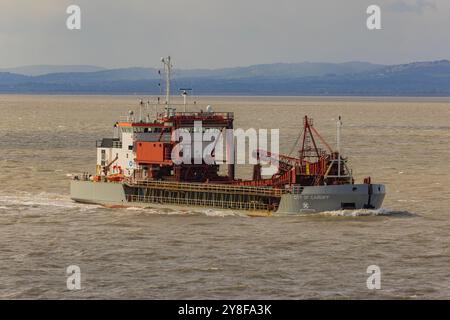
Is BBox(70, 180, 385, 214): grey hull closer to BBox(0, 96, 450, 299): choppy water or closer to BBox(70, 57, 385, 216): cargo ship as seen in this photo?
BBox(70, 57, 385, 216): cargo ship

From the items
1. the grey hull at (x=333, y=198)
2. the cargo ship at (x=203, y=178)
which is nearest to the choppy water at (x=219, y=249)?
the grey hull at (x=333, y=198)

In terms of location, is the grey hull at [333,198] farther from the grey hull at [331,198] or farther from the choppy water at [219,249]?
the choppy water at [219,249]

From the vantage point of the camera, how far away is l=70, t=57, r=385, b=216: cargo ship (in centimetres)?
5756

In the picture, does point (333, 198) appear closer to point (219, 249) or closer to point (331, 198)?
point (331, 198)

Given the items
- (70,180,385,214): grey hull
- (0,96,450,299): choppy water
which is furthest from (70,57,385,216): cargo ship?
(0,96,450,299): choppy water

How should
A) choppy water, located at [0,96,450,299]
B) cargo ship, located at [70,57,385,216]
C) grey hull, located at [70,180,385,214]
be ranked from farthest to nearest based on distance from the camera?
1. cargo ship, located at [70,57,385,216]
2. grey hull, located at [70,180,385,214]
3. choppy water, located at [0,96,450,299]

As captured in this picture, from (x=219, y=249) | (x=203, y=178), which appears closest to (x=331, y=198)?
(x=203, y=178)

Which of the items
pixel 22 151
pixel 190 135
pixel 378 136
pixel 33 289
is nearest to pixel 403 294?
pixel 33 289

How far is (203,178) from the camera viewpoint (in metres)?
64.4

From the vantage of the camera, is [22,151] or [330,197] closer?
[330,197]

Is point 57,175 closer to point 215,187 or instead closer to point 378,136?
point 215,187

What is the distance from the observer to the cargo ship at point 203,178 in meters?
57.6

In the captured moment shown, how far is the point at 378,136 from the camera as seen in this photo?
480 ft
